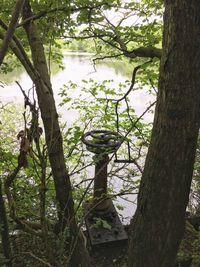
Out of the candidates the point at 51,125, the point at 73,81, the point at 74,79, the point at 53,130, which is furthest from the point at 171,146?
the point at 74,79

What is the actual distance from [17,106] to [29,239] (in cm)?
591

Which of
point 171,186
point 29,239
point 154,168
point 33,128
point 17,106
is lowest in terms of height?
point 29,239

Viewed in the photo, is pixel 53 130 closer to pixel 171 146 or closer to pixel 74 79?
pixel 171 146

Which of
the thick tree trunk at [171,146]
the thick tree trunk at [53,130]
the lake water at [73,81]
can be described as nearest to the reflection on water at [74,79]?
the lake water at [73,81]

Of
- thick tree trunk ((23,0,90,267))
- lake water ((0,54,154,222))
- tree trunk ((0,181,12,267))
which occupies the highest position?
lake water ((0,54,154,222))

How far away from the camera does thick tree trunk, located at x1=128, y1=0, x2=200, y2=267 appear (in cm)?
142

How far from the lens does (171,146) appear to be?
5.03ft

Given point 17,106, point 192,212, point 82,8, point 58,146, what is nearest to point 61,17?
point 82,8

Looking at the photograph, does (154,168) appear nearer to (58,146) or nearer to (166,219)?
(166,219)

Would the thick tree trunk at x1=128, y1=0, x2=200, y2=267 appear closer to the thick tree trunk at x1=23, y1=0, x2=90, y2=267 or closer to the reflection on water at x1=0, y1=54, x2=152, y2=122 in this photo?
the thick tree trunk at x1=23, y1=0, x2=90, y2=267

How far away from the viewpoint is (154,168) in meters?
1.61

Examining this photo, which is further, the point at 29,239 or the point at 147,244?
the point at 29,239

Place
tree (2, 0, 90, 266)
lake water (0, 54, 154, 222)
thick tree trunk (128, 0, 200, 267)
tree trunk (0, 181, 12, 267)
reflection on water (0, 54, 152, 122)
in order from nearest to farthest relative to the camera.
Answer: thick tree trunk (128, 0, 200, 267)
tree trunk (0, 181, 12, 267)
tree (2, 0, 90, 266)
lake water (0, 54, 154, 222)
reflection on water (0, 54, 152, 122)

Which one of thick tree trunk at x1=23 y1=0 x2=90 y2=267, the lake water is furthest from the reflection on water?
thick tree trunk at x1=23 y1=0 x2=90 y2=267
